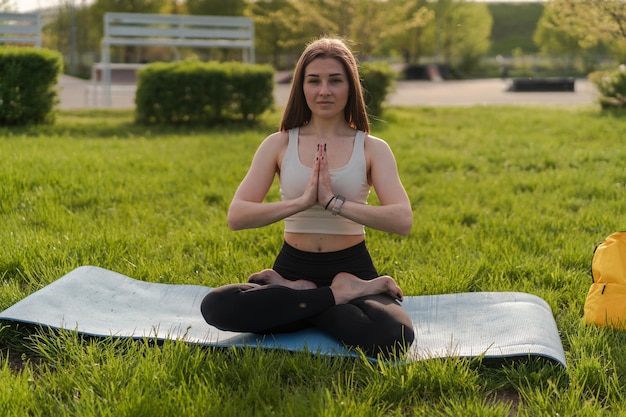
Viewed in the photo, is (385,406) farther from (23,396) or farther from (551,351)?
(23,396)

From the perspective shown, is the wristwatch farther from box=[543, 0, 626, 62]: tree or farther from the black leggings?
box=[543, 0, 626, 62]: tree

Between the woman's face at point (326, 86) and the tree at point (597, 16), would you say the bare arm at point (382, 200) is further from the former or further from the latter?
the tree at point (597, 16)

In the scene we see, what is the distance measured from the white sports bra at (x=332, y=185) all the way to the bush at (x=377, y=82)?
9.11 meters

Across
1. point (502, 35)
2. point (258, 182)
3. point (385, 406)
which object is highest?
point (502, 35)

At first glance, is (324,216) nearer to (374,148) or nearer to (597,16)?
(374,148)

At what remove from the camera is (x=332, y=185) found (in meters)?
3.29

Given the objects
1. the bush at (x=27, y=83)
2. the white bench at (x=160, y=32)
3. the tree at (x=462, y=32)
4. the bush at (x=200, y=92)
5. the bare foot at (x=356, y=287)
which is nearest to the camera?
the bare foot at (x=356, y=287)

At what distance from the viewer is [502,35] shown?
73.8 metres

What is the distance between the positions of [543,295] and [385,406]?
1640 mm

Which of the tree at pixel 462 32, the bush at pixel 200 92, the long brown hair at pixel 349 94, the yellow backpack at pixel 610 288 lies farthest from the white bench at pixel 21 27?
the tree at pixel 462 32

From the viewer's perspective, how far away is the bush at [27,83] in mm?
10312

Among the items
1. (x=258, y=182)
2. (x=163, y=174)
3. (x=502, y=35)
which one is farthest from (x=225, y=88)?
(x=502, y=35)

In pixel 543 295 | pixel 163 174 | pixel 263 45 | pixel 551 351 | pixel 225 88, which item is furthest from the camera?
pixel 263 45

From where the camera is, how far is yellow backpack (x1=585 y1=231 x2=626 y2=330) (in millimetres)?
3412
